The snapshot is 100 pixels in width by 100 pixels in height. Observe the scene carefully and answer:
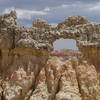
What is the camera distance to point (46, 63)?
1303 centimetres

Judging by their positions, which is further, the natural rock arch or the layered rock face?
the natural rock arch

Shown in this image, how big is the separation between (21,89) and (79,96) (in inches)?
87.7

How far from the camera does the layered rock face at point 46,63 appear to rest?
12.4m

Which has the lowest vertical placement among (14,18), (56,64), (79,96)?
(79,96)

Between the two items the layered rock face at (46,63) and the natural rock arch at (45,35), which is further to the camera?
the natural rock arch at (45,35)

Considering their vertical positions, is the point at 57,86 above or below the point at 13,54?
below

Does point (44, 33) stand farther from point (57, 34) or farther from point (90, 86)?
point (90, 86)

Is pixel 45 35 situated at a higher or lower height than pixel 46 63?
higher

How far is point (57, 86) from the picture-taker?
12.6 metres

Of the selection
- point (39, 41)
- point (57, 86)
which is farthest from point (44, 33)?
point (57, 86)

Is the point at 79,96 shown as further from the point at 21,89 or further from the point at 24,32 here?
the point at 24,32

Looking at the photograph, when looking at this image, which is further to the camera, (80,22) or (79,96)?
(80,22)

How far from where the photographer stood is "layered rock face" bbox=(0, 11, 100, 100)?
12422mm

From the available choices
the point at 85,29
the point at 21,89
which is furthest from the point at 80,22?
the point at 21,89
